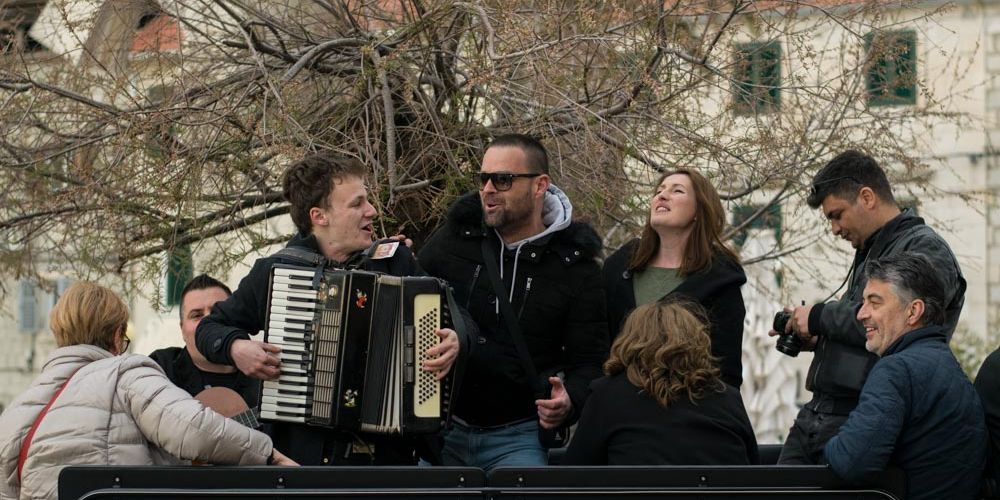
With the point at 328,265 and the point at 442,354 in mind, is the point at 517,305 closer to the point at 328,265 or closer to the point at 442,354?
the point at 442,354

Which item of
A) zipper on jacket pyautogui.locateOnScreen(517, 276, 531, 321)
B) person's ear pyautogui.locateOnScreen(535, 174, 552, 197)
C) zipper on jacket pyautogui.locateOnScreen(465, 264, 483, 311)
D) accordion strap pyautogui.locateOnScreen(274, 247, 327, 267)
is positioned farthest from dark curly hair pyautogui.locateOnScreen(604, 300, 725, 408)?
accordion strap pyautogui.locateOnScreen(274, 247, 327, 267)

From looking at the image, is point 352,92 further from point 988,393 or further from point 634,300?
point 988,393

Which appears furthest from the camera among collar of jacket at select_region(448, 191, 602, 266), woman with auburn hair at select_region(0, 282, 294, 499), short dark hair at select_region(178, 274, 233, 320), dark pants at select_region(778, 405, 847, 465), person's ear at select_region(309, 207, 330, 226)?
short dark hair at select_region(178, 274, 233, 320)

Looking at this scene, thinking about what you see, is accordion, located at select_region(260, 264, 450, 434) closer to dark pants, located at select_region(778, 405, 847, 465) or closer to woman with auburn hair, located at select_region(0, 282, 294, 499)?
woman with auburn hair, located at select_region(0, 282, 294, 499)

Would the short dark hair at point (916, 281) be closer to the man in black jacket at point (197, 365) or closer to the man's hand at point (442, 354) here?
the man's hand at point (442, 354)

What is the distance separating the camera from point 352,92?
8.00 m

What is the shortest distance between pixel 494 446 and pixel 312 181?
1.28m

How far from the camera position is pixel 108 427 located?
17.5 feet

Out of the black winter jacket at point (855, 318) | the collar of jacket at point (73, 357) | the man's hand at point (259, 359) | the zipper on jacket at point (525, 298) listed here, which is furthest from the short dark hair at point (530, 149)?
the collar of jacket at point (73, 357)

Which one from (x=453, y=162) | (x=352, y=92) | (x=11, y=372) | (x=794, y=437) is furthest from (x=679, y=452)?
(x=11, y=372)

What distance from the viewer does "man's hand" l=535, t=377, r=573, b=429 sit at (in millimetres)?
6031

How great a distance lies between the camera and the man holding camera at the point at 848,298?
233 inches

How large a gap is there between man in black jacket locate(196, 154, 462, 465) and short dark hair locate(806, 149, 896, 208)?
5.54 feet

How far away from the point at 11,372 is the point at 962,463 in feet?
92.6
